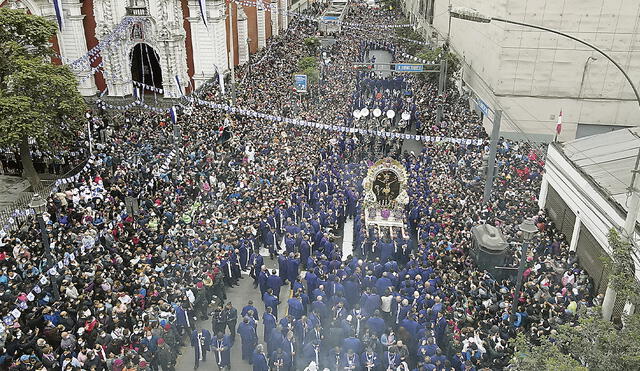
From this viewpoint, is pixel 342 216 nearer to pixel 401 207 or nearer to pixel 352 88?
pixel 401 207

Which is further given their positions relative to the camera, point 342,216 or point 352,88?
point 352,88

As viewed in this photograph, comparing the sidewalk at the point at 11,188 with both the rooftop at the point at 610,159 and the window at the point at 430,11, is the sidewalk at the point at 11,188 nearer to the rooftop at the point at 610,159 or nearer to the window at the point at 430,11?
the rooftop at the point at 610,159

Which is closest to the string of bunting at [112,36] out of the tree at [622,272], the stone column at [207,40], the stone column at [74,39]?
the stone column at [74,39]

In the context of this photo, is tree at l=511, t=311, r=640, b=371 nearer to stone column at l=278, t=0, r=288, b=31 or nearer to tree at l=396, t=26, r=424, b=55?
tree at l=396, t=26, r=424, b=55

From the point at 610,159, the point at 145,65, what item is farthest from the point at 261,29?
the point at 610,159

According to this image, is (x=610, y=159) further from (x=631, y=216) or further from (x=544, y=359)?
(x=544, y=359)

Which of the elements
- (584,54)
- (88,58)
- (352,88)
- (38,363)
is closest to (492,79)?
(584,54)
